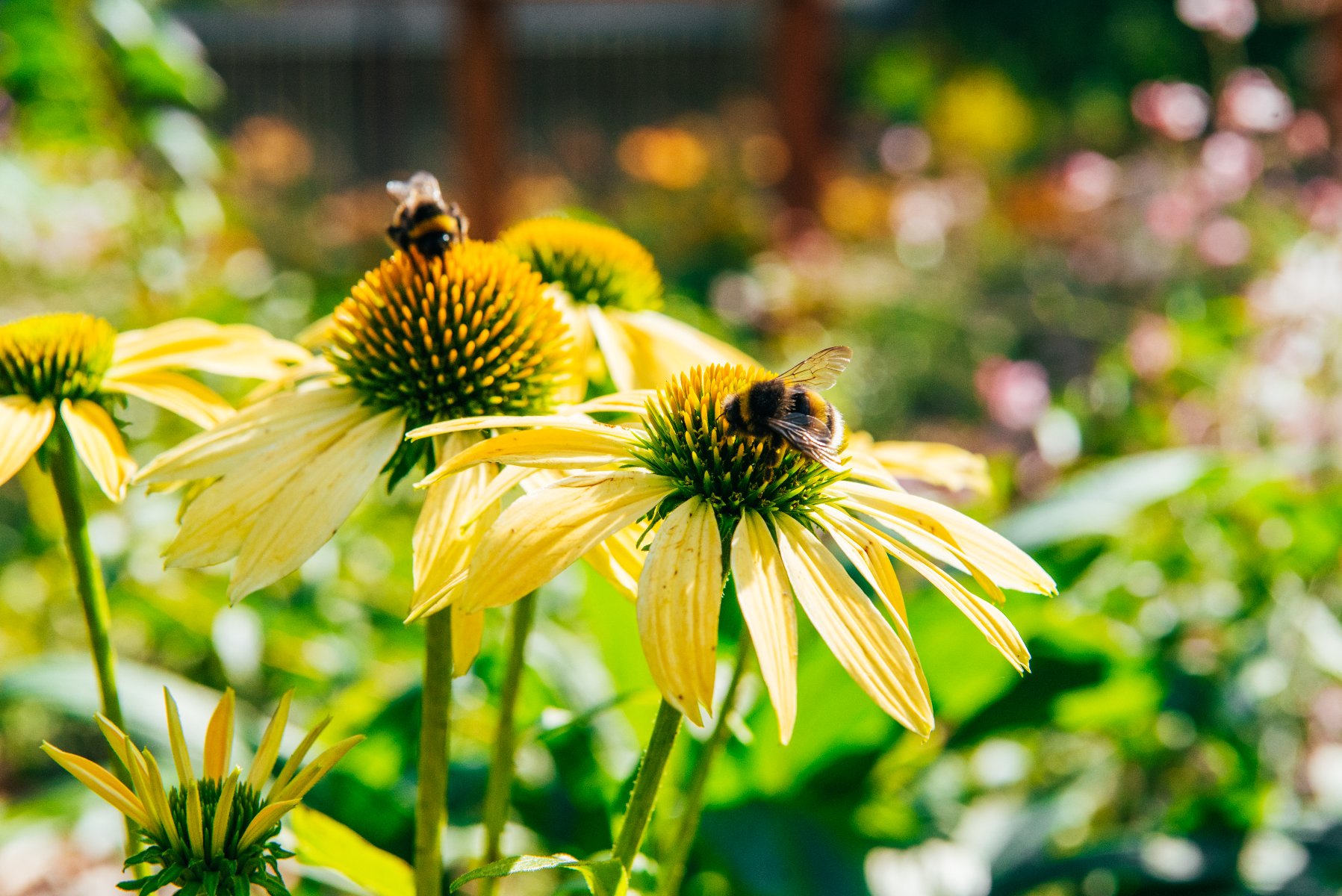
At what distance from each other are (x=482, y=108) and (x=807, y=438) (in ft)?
12.8

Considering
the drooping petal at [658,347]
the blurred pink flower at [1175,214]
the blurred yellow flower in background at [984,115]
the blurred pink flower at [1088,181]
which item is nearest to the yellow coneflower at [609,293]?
the drooping petal at [658,347]

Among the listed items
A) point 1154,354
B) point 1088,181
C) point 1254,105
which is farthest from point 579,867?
point 1088,181

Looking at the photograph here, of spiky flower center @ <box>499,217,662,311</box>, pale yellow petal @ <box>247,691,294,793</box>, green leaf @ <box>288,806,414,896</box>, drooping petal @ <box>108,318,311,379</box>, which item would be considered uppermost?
spiky flower center @ <box>499,217,662,311</box>

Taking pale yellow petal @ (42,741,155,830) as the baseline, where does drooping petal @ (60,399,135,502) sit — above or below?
above

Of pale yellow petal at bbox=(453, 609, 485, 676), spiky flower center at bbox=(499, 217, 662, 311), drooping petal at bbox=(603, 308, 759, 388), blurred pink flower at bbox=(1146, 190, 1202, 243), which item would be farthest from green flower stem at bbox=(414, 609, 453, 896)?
blurred pink flower at bbox=(1146, 190, 1202, 243)

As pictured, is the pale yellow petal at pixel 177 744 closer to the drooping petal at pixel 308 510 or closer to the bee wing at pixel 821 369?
the drooping petal at pixel 308 510

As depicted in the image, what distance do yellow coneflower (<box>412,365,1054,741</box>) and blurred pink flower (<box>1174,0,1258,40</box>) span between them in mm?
1727

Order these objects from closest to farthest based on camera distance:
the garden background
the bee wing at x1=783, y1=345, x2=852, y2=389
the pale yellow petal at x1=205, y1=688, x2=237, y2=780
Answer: the pale yellow petal at x1=205, y1=688, x2=237, y2=780 < the bee wing at x1=783, y1=345, x2=852, y2=389 < the garden background

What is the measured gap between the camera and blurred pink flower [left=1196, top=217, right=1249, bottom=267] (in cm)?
230

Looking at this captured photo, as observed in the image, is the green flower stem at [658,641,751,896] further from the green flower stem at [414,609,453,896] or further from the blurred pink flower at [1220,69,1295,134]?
the blurred pink flower at [1220,69,1295,134]

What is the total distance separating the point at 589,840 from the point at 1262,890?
2.67 feet

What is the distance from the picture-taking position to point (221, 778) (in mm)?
645

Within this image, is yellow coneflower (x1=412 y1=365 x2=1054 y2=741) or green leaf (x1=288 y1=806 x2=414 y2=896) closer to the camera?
yellow coneflower (x1=412 y1=365 x2=1054 y2=741)

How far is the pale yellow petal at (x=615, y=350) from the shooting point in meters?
0.92
